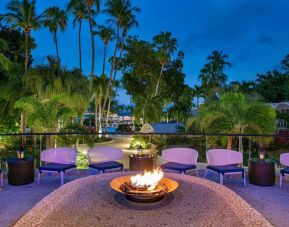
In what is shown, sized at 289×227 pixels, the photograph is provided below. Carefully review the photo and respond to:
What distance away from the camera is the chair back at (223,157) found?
5.65 m

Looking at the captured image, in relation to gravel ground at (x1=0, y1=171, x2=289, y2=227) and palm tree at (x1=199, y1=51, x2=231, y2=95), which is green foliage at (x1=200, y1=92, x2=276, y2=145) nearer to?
gravel ground at (x1=0, y1=171, x2=289, y2=227)

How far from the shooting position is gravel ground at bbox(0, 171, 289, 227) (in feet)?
12.3

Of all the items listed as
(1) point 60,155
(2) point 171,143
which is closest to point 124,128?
(2) point 171,143

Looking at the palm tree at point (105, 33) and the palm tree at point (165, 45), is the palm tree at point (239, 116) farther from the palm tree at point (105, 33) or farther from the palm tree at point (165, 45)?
the palm tree at point (165, 45)

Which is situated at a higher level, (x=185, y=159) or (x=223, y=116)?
(x=223, y=116)

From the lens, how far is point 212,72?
38.0m

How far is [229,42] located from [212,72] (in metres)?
57.8

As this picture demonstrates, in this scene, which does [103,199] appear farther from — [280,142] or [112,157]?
[280,142]

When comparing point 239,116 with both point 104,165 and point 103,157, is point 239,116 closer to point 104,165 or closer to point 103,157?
point 103,157

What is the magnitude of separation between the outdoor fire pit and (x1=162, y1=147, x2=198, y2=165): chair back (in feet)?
7.32

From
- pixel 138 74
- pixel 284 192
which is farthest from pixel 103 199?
pixel 138 74

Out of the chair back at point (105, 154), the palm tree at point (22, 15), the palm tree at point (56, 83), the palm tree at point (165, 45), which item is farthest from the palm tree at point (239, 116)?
the palm tree at point (165, 45)

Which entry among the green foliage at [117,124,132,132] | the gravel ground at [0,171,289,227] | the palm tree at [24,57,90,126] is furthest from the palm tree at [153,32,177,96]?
the gravel ground at [0,171,289,227]

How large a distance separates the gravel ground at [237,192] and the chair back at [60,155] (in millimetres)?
335
